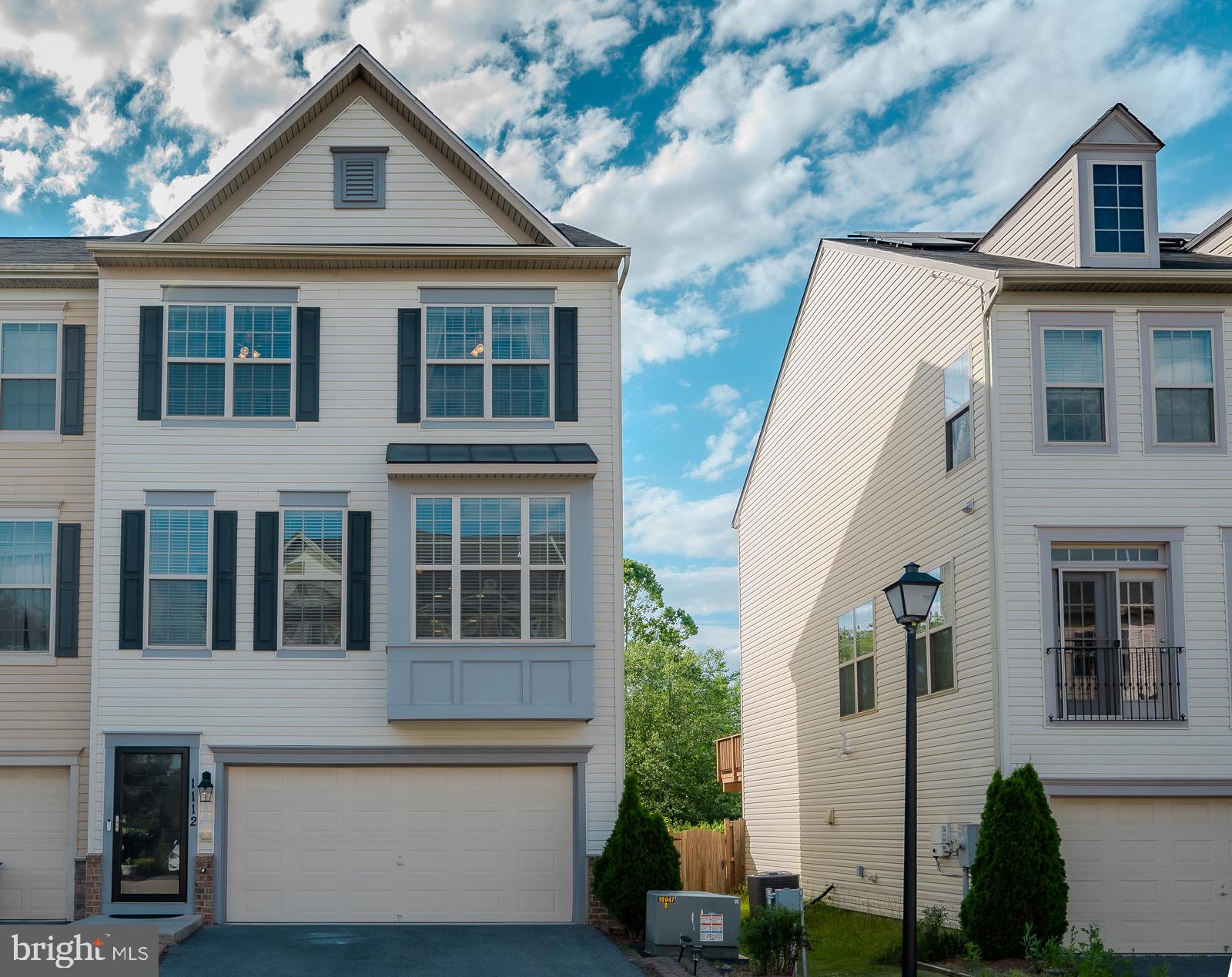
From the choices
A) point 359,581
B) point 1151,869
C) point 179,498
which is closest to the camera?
point 1151,869

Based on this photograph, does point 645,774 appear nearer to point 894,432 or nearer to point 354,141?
point 894,432

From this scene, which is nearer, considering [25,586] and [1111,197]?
[1111,197]

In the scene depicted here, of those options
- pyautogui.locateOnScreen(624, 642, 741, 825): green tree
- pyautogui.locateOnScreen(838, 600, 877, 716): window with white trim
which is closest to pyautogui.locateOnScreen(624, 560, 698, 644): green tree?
pyautogui.locateOnScreen(624, 642, 741, 825): green tree

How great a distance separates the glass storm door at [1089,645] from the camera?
17.5 m

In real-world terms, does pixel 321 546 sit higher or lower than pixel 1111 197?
lower

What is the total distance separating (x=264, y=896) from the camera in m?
18.6

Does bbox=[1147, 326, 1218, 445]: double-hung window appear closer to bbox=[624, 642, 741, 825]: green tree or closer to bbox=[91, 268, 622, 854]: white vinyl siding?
bbox=[91, 268, 622, 854]: white vinyl siding

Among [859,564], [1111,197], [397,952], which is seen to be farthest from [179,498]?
[1111,197]

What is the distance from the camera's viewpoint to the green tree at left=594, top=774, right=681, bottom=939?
57.9ft

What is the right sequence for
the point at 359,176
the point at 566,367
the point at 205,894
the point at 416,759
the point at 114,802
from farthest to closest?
the point at 359,176, the point at 566,367, the point at 416,759, the point at 114,802, the point at 205,894

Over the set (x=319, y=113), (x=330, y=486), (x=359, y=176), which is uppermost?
(x=319, y=113)

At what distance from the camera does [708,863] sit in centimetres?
2878

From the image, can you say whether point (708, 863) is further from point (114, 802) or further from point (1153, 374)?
point (1153, 374)

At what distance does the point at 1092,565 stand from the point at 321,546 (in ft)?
31.3
